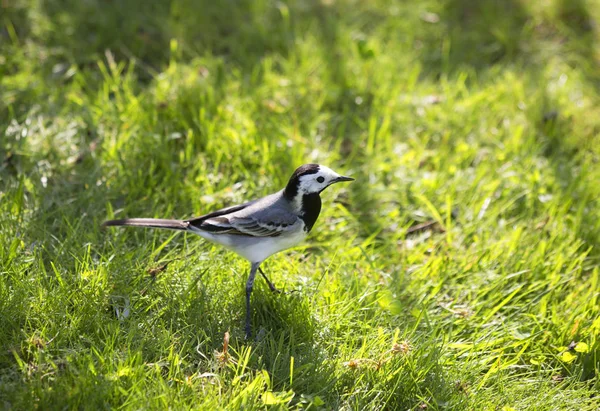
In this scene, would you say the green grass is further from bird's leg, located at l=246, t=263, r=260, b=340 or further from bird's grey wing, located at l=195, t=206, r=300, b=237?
bird's grey wing, located at l=195, t=206, r=300, b=237

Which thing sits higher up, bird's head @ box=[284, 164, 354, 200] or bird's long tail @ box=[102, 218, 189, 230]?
bird's head @ box=[284, 164, 354, 200]

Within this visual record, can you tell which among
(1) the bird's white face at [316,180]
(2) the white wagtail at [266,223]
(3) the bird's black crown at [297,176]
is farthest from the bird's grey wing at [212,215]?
(1) the bird's white face at [316,180]

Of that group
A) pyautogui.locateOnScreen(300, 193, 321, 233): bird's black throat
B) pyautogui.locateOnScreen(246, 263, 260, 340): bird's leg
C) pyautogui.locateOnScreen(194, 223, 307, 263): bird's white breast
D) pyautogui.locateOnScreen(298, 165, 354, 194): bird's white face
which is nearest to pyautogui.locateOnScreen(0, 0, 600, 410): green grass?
pyautogui.locateOnScreen(246, 263, 260, 340): bird's leg

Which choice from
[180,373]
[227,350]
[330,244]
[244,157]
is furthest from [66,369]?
[244,157]

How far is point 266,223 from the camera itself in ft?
12.5

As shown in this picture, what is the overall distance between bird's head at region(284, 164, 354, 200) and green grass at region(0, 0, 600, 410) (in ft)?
1.78

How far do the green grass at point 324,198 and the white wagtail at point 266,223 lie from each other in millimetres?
258

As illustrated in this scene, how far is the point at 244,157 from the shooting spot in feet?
16.3

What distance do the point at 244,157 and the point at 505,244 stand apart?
2.10 metres

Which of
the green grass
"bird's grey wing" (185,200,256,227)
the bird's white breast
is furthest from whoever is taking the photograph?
"bird's grey wing" (185,200,256,227)

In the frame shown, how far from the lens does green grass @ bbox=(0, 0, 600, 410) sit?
338cm

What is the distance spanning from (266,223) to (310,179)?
15.1 inches

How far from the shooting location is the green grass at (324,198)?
3.38m

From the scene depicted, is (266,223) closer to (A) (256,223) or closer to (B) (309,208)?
(A) (256,223)
